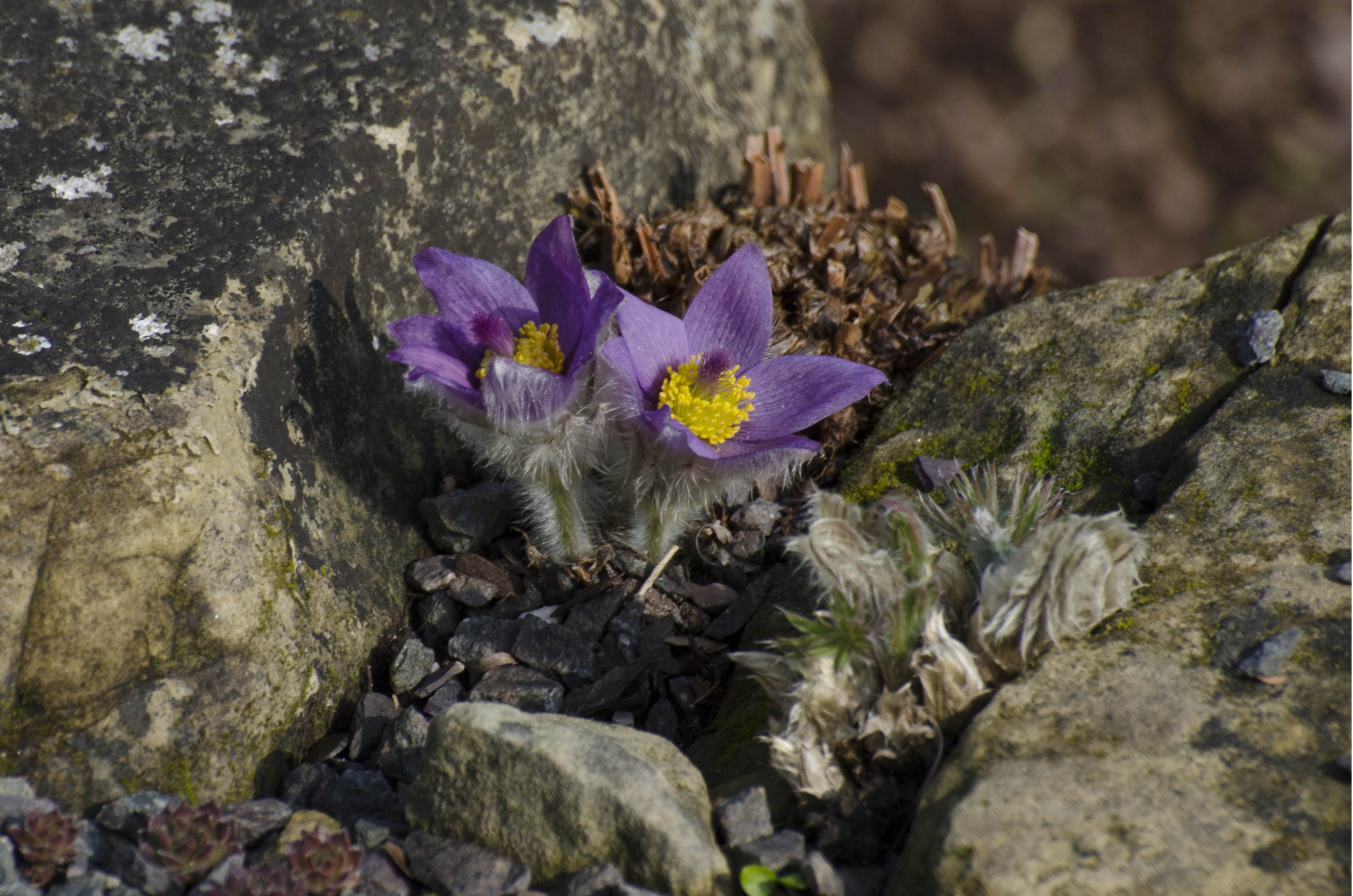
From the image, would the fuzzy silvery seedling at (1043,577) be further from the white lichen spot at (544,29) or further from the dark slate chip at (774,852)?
the white lichen spot at (544,29)

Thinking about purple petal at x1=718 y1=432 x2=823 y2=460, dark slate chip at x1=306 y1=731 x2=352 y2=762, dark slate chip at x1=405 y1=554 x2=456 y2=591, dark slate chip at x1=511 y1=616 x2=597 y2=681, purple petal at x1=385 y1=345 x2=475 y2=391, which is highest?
purple petal at x1=718 y1=432 x2=823 y2=460

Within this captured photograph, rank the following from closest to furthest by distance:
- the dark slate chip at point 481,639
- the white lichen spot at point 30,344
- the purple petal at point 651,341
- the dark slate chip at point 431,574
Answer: the white lichen spot at point 30,344, the purple petal at point 651,341, the dark slate chip at point 481,639, the dark slate chip at point 431,574

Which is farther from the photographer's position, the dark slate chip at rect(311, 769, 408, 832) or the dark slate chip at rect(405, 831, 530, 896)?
the dark slate chip at rect(311, 769, 408, 832)

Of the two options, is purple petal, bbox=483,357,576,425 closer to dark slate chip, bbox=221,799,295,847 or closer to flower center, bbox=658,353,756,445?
flower center, bbox=658,353,756,445

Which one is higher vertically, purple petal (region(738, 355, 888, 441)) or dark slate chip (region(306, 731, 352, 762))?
purple petal (region(738, 355, 888, 441))

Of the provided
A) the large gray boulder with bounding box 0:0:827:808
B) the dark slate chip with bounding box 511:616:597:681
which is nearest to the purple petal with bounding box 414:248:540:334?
the large gray boulder with bounding box 0:0:827:808

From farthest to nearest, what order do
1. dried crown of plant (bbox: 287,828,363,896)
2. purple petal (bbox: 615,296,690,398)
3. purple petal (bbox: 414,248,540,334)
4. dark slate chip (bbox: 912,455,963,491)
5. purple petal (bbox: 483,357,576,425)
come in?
dark slate chip (bbox: 912,455,963,491) < purple petal (bbox: 414,248,540,334) < purple petal (bbox: 615,296,690,398) < purple petal (bbox: 483,357,576,425) < dried crown of plant (bbox: 287,828,363,896)

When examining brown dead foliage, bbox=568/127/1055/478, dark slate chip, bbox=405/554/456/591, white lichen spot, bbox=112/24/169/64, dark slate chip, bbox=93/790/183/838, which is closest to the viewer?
dark slate chip, bbox=93/790/183/838

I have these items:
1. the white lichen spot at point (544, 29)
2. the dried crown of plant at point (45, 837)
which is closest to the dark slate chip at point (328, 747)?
the dried crown of plant at point (45, 837)
